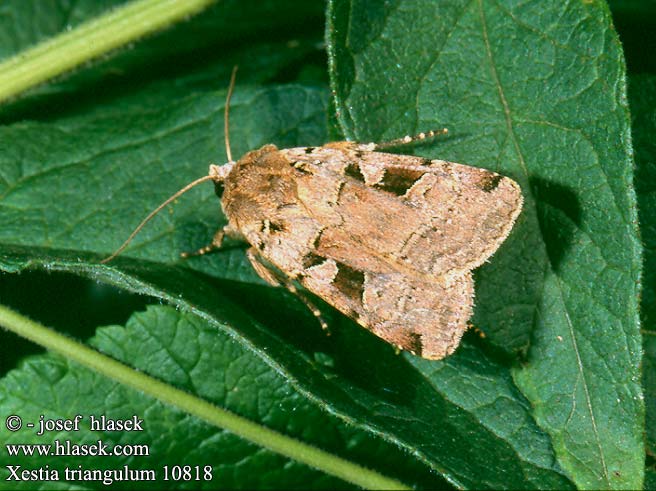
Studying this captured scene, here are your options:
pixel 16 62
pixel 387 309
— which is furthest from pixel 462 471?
pixel 16 62

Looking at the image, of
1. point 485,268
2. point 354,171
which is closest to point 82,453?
point 354,171

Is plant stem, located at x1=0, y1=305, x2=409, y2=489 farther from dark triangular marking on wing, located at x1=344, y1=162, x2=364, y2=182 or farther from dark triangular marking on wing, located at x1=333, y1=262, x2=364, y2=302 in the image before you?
dark triangular marking on wing, located at x1=344, y1=162, x2=364, y2=182

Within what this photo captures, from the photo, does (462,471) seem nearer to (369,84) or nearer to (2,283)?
(369,84)

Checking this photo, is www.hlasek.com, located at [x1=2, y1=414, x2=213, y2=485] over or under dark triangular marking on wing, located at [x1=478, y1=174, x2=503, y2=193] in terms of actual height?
under

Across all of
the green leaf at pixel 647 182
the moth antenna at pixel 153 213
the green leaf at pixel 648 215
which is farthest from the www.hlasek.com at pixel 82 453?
the green leaf at pixel 647 182

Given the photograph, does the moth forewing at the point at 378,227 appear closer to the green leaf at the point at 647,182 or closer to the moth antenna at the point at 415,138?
the moth antenna at the point at 415,138

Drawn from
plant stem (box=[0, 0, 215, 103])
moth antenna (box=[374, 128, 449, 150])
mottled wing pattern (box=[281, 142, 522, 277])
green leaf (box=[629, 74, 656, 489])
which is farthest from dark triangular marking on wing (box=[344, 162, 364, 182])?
green leaf (box=[629, 74, 656, 489])
